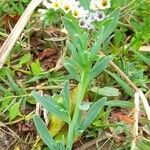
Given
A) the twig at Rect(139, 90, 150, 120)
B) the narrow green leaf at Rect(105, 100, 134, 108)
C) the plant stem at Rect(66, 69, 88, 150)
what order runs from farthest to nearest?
the narrow green leaf at Rect(105, 100, 134, 108) → the twig at Rect(139, 90, 150, 120) → the plant stem at Rect(66, 69, 88, 150)

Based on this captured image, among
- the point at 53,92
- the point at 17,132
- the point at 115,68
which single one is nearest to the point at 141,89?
the point at 115,68

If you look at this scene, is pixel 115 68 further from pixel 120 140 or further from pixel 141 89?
pixel 120 140

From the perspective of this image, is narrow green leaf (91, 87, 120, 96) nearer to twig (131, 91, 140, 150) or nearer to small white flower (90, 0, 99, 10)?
twig (131, 91, 140, 150)

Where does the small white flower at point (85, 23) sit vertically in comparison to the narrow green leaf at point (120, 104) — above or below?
above

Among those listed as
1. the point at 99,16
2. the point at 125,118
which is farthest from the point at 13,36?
the point at 125,118

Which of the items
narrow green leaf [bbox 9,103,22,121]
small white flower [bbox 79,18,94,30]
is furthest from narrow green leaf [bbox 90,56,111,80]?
narrow green leaf [bbox 9,103,22,121]

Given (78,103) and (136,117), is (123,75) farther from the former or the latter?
(78,103)

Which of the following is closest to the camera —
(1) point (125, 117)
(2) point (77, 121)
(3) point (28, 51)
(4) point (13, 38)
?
(2) point (77, 121)

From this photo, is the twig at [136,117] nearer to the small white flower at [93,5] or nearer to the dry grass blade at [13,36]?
the small white flower at [93,5]

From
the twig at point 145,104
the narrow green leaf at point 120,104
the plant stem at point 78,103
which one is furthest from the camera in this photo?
the narrow green leaf at point 120,104

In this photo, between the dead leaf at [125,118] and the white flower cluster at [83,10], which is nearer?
the white flower cluster at [83,10]

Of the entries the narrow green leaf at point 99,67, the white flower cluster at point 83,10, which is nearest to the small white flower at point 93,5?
the white flower cluster at point 83,10
